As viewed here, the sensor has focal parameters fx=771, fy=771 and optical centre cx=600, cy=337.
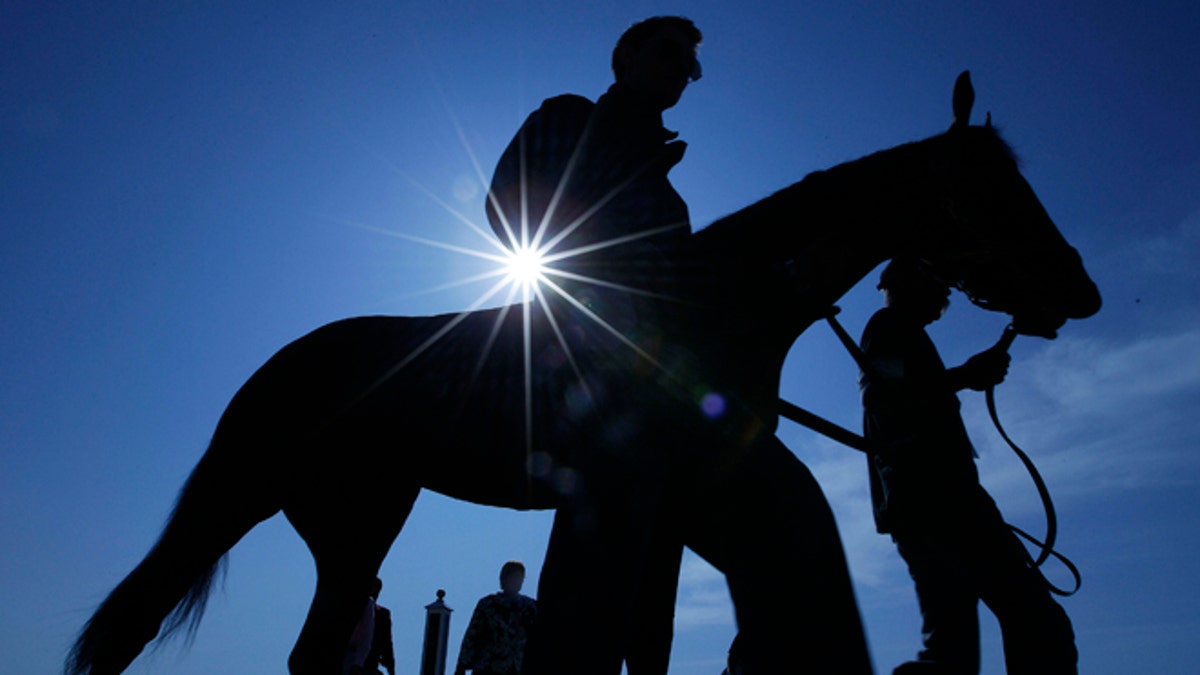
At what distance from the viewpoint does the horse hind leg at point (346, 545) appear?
3029 mm

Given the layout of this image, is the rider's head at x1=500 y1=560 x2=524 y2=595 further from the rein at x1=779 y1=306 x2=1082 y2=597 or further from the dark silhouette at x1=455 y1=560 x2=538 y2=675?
the rein at x1=779 y1=306 x2=1082 y2=597

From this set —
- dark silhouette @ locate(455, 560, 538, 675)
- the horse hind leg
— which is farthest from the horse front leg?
dark silhouette @ locate(455, 560, 538, 675)

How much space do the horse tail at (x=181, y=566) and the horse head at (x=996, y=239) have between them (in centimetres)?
280

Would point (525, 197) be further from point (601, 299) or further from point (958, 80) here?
point (958, 80)

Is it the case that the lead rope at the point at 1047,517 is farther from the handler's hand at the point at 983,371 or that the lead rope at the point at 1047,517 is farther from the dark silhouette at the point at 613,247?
the dark silhouette at the point at 613,247

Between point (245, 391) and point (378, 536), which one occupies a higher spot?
point (245, 391)

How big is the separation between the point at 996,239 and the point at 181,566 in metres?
3.34

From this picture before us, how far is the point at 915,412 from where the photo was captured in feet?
14.0

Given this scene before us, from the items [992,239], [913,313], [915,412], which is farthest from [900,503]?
[992,239]

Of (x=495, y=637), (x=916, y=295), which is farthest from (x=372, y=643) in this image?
(x=916, y=295)

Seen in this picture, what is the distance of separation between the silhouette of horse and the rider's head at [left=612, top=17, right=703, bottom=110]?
48cm

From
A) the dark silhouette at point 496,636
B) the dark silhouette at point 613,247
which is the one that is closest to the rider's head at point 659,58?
the dark silhouette at point 613,247

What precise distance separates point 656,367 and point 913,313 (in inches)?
133

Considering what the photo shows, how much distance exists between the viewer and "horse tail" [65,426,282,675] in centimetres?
288
